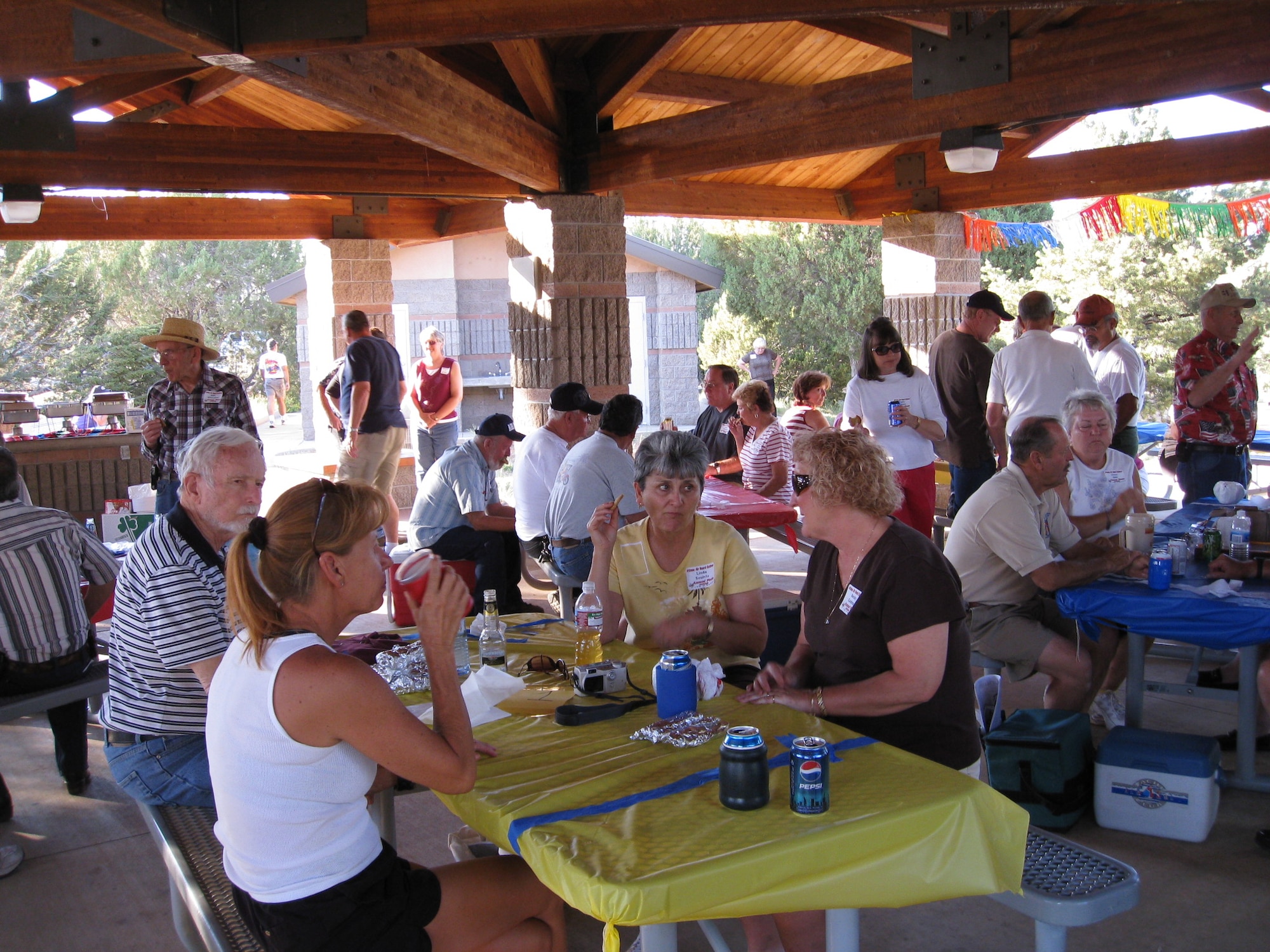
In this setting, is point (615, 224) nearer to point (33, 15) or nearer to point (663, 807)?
point (33, 15)

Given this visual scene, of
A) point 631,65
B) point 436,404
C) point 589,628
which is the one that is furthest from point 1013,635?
point 436,404

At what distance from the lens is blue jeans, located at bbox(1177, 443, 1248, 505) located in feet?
18.2

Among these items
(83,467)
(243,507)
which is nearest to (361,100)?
(243,507)

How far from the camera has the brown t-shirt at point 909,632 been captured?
242cm

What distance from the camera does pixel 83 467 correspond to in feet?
26.8

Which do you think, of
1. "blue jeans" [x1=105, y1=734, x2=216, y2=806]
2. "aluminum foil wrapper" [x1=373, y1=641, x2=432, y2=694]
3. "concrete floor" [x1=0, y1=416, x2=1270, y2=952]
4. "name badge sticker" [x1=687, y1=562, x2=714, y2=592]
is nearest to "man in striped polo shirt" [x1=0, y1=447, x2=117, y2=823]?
"concrete floor" [x1=0, y1=416, x2=1270, y2=952]

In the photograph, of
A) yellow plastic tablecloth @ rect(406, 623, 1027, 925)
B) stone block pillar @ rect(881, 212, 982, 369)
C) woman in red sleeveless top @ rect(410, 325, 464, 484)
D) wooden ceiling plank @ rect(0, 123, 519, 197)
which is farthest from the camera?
woman in red sleeveless top @ rect(410, 325, 464, 484)

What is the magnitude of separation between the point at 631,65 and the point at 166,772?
488cm

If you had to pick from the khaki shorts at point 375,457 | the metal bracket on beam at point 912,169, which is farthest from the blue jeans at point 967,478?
the khaki shorts at point 375,457

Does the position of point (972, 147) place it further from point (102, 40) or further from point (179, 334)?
point (179, 334)

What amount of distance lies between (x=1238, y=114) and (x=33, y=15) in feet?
98.6

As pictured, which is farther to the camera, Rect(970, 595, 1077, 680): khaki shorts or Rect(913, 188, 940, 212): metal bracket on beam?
Rect(913, 188, 940, 212): metal bracket on beam

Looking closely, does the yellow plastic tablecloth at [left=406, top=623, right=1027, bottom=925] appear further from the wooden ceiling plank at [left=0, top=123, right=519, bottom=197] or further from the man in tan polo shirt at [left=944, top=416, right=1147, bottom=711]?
the wooden ceiling plank at [left=0, top=123, right=519, bottom=197]

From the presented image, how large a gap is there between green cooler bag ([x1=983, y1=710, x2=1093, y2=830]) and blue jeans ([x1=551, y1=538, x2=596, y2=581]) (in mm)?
1932
